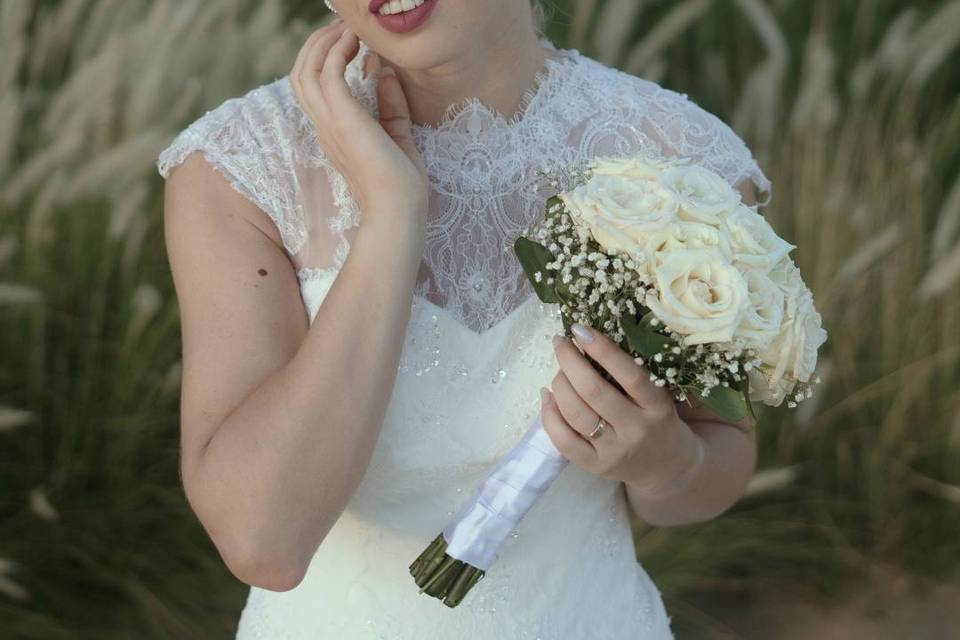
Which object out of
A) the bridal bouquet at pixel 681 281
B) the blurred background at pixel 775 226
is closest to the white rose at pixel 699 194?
the bridal bouquet at pixel 681 281

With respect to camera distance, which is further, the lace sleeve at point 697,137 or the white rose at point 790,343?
the lace sleeve at point 697,137

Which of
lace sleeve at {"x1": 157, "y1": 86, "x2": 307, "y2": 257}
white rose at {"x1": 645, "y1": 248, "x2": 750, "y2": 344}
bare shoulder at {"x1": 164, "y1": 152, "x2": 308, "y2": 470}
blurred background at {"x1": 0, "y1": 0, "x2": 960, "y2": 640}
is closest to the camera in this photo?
white rose at {"x1": 645, "y1": 248, "x2": 750, "y2": 344}

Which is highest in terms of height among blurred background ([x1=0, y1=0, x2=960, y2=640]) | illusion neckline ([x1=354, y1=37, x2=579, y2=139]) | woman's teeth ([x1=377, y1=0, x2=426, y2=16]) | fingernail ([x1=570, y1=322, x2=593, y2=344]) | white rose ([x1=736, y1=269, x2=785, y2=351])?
woman's teeth ([x1=377, y1=0, x2=426, y2=16])

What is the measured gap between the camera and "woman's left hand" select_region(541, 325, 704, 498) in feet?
5.90

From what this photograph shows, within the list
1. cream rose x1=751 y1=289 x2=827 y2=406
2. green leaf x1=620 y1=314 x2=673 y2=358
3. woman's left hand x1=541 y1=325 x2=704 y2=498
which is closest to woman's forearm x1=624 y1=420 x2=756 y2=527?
woman's left hand x1=541 y1=325 x2=704 y2=498

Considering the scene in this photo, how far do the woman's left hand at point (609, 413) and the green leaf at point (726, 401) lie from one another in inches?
4.1

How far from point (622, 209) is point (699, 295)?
6.7 inches

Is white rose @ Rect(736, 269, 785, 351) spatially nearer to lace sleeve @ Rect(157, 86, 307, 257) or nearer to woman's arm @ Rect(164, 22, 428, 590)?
woman's arm @ Rect(164, 22, 428, 590)

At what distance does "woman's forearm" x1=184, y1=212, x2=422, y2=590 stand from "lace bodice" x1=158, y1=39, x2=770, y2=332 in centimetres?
→ 24

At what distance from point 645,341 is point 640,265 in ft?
0.37

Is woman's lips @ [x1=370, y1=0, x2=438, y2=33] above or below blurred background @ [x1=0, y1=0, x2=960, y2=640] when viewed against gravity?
above

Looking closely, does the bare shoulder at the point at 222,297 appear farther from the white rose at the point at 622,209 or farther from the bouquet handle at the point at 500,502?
the white rose at the point at 622,209

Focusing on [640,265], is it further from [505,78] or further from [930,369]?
[930,369]

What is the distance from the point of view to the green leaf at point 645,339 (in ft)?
5.69
